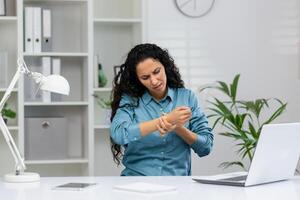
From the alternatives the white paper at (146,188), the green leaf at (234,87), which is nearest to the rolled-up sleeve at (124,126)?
the white paper at (146,188)

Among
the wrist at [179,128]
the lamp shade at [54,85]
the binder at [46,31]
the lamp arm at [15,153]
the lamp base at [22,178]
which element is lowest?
the lamp base at [22,178]

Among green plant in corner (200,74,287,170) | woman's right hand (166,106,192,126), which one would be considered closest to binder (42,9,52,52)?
green plant in corner (200,74,287,170)

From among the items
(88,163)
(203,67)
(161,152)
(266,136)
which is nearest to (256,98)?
(203,67)

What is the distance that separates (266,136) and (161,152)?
78 cm

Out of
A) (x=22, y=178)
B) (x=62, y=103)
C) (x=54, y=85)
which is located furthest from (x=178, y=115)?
(x=62, y=103)

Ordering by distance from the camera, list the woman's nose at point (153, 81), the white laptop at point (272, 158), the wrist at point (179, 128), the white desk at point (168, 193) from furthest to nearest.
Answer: the woman's nose at point (153, 81), the wrist at point (179, 128), the white laptop at point (272, 158), the white desk at point (168, 193)

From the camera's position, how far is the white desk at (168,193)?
2338mm

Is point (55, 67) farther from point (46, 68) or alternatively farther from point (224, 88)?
point (224, 88)

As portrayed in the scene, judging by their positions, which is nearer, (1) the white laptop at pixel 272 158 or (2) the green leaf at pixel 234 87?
(1) the white laptop at pixel 272 158

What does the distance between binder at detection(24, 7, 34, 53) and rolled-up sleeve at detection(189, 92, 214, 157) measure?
1.49 metres

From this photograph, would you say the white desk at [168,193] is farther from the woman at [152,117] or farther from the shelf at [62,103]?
the shelf at [62,103]

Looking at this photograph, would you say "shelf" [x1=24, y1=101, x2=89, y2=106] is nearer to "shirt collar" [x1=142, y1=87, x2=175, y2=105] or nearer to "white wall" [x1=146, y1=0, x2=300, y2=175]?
"white wall" [x1=146, y1=0, x2=300, y2=175]

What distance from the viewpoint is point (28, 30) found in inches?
171

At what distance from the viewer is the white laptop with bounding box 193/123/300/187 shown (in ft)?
8.38
